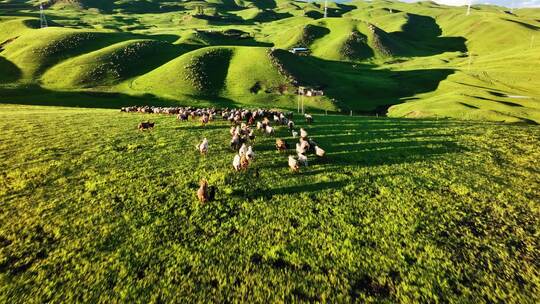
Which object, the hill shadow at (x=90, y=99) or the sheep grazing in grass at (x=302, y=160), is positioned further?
the hill shadow at (x=90, y=99)

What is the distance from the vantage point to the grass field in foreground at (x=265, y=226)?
33.2ft

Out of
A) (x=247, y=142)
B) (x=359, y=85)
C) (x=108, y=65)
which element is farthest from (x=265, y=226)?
(x=108, y=65)

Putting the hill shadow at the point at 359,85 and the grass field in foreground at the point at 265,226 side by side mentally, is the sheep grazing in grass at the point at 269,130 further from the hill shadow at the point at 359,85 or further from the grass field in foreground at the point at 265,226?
the hill shadow at the point at 359,85

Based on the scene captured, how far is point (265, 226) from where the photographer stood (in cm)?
1305

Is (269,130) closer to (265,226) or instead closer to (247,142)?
(247,142)

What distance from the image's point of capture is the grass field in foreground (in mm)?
10125

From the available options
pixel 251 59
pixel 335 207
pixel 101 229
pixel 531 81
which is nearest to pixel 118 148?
pixel 101 229

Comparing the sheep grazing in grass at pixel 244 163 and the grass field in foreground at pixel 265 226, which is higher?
the sheep grazing in grass at pixel 244 163

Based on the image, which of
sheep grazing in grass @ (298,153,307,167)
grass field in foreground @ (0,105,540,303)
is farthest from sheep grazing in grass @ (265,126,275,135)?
sheep grazing in grass @ (298,153,307,167)

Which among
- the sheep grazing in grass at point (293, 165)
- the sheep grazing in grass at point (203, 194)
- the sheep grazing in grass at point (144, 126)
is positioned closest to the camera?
the sheep grazing in grass at point (203, 194)

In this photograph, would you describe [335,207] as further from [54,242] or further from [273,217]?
[54,242]

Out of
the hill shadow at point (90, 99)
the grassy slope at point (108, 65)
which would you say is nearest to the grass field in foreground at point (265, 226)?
the hill shadow at point (90, 99)

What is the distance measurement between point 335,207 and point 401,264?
4.08m

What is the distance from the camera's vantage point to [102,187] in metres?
15.8
